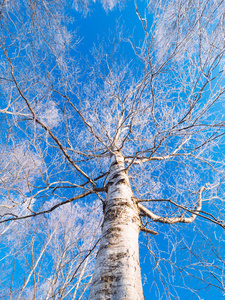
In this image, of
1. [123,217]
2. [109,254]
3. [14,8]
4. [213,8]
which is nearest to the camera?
[109,254]

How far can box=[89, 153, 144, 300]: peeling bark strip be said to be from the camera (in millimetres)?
790

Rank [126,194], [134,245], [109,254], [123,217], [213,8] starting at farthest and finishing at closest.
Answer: [126,194] < [213,8] < [123,217] < [134,245] < [109,254]

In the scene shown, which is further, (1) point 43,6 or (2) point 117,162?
(2) point 117,162

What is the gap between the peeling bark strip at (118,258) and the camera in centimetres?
79

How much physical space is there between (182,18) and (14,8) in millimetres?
1724

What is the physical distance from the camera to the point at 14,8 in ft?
5.62

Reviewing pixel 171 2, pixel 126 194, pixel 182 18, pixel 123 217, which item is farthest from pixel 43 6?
pixel 123 217

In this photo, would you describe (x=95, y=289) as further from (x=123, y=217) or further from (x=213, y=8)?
(x=213, y=8)

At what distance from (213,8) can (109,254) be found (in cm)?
210

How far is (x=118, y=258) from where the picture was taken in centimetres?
94

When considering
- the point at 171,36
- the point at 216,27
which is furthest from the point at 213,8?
the point at 171,36

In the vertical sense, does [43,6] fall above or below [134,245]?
above

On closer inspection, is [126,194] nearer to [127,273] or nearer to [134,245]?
[134,245]

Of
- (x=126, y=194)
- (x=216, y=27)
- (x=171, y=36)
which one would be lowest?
(x=126, y=194)
